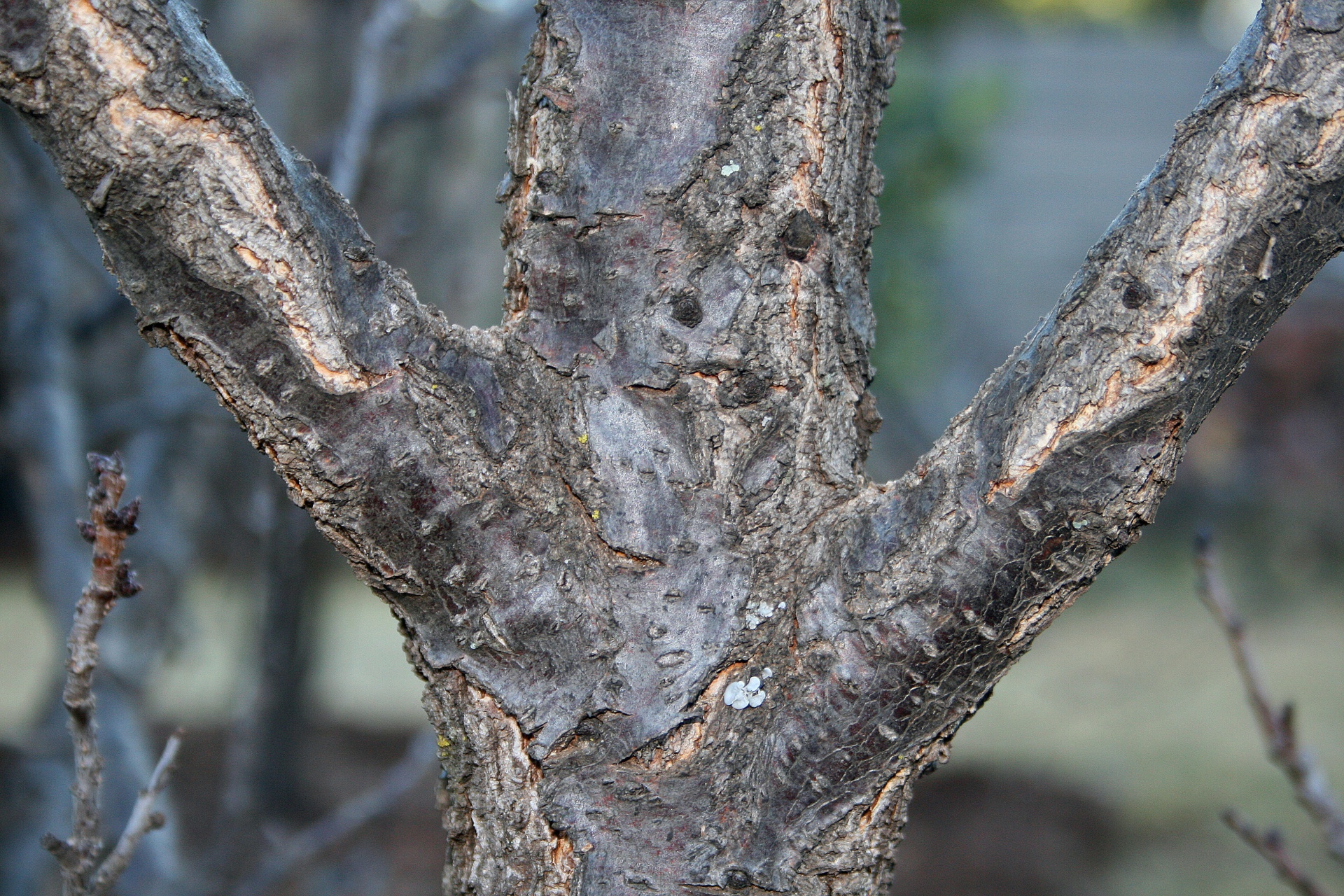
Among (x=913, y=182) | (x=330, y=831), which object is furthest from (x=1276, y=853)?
(x=913, y=182)

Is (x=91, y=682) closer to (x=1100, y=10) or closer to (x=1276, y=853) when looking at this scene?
(x=1276, y=853)

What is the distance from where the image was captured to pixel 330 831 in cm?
179

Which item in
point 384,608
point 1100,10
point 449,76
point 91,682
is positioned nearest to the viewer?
point 91,682

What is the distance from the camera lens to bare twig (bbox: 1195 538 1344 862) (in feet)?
3.51

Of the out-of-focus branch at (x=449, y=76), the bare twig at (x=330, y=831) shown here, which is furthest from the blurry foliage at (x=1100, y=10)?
the bare twig at (x=330, y=831)

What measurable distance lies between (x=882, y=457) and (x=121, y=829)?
12.9 ft

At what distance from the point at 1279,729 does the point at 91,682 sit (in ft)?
3.77

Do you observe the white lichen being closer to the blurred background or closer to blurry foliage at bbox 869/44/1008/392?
the blurred background

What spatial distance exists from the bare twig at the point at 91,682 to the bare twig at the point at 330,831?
0.82 meters

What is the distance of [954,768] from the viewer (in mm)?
4375

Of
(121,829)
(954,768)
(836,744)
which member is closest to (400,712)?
(954,768)

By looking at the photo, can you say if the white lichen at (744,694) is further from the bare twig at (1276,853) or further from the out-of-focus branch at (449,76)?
the out-of-focus branch at (449,76)

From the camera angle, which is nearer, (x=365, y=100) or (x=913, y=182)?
(x=365, y=100)

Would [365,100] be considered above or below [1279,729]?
above
